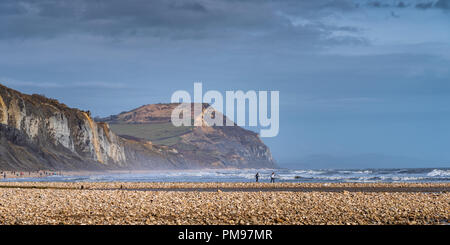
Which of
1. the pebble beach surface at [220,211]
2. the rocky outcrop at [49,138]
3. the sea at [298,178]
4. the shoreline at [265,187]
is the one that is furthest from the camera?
the rocky outcrop at [49,138]

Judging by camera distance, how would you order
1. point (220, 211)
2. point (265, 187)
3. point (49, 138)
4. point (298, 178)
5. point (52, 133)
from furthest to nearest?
1. point (52, 133)
2. point (49, 138)
3. point (298, 178)
4. point (265, 187)
5. point (220, 211)

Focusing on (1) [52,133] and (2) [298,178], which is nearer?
(2) [298,178]

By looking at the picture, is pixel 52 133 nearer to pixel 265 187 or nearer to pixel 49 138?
pixel 49 138

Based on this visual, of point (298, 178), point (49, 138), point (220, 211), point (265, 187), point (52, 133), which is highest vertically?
point (52, 133)

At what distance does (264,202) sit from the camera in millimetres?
23234

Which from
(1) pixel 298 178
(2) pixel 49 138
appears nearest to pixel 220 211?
(1) pixel 298 178

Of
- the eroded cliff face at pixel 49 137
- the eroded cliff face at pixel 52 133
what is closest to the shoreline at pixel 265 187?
the eroded cliff face at pixel 49 137

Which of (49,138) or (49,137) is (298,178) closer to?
(49,137)

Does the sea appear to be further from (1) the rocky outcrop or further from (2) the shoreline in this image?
(2) the shoreline

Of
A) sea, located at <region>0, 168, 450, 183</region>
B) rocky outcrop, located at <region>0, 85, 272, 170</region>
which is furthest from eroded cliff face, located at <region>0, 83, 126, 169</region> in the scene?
sea, located at <region>0, 168, 450, 183</region>

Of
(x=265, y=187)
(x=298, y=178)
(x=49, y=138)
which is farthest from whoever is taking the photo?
(x=49, y=138)

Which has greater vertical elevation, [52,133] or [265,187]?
[52,133]

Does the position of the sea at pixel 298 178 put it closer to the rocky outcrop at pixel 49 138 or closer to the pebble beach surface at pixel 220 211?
the rocky outcrop at pixel 49 138
